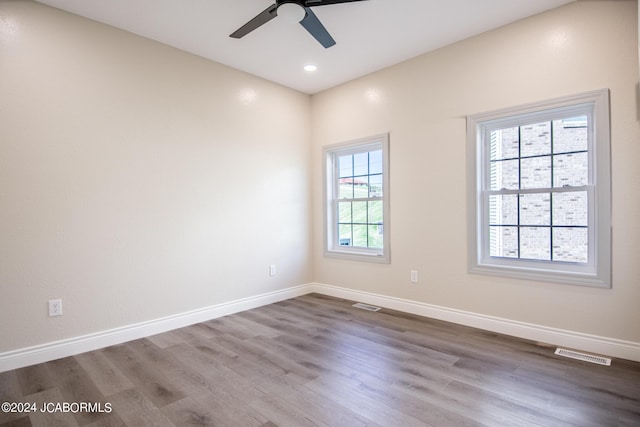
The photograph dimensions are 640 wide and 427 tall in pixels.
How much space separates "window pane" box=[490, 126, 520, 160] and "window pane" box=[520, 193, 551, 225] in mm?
417

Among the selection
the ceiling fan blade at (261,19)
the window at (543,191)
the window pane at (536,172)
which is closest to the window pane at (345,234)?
the window at (543,191)

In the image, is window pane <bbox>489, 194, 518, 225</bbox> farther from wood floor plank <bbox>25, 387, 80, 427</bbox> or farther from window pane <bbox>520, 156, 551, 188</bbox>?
wood floor plank <bbox>25, 387, 80, 427</bbox>

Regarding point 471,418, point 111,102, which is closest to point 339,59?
point 111,102

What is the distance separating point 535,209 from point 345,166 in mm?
2333

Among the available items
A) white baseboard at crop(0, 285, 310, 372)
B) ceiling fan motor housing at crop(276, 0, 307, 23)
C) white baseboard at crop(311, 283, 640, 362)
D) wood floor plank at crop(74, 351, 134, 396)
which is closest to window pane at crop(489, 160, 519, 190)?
white baseboard at crop(311, 283, 640, 362)

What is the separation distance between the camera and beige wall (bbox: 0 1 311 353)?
257 centimetres

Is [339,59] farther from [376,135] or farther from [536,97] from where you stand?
[536,97]

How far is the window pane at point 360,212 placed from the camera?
14.4 ft

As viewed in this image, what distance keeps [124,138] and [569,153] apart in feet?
12.8

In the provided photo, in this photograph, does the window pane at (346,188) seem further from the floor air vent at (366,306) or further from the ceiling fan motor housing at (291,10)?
the ceiling fan motor housing at (291,10)

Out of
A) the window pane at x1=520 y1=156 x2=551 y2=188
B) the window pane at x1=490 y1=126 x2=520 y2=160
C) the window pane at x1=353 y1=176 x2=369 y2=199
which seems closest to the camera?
the window pane at x1=520 y1=156 x2=551 y2=188

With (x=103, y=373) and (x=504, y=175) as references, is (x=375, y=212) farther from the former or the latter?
(x=103, y=373)

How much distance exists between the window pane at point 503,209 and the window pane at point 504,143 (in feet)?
1.27

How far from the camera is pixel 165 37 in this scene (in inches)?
127
